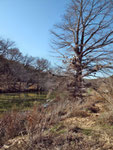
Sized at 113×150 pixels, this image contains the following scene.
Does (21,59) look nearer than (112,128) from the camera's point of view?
No

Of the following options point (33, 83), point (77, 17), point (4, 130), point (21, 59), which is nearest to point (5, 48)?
point (21, 59)

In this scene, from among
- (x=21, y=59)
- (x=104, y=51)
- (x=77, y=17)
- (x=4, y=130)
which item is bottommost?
(x=4, y=130)

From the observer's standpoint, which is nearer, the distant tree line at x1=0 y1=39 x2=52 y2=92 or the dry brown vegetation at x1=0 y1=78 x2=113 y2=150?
the dry brown vegetation at x1=0 y1=78 x2=113 y2=150

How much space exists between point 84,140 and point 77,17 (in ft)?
29.0

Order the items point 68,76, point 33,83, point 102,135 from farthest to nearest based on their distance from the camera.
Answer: point 33,83 < point 68,76 < point 102,135

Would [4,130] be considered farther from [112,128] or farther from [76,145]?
[112,128]

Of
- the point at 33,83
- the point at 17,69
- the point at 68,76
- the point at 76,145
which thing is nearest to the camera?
the point at 76,145

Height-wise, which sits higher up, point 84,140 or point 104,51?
point 104,51

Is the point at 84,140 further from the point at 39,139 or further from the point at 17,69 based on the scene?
the point at 17,69

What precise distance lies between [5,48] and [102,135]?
Result: 30233 millimetres

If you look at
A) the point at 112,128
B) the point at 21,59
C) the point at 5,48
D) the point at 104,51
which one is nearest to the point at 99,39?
the point at 104,51

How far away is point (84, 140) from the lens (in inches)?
89.4

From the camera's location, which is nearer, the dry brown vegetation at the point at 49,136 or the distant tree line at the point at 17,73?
the dry brown vegetation at the point at 49,136

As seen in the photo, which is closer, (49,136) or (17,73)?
(49,136)
